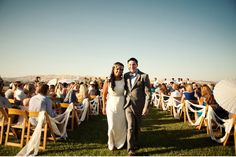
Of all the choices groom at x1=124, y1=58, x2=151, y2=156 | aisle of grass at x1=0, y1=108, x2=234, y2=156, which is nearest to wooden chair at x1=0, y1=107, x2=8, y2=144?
aisle of grass at x1=0, y1=108, x2=234, y2=156

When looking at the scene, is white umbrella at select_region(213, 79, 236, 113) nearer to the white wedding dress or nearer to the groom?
the groom

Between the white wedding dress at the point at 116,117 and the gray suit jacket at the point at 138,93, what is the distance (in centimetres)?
19

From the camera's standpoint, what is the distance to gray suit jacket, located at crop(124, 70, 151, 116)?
470cm

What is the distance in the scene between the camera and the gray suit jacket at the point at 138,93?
15.4 feet

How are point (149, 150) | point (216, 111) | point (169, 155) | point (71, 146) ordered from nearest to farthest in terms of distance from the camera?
1. point (169, 155)
2. point (149, 150)
3. point (71, 146)
4. point (216, 111)

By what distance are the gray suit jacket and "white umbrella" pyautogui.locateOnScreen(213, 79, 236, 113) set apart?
80.3 inches

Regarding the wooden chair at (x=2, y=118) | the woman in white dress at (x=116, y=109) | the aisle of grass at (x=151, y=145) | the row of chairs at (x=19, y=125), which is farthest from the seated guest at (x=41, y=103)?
the woman in white dress at (x=116, y=109)

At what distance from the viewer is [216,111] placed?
6477 mm

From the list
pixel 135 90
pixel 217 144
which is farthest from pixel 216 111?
pixel 135 90

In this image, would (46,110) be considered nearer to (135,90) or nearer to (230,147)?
(135,90)

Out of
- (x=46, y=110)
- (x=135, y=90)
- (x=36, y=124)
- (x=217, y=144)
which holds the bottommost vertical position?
(x=217, y=144)

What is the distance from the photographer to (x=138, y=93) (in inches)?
186

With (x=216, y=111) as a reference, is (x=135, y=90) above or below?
above

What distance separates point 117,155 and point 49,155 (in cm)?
159
